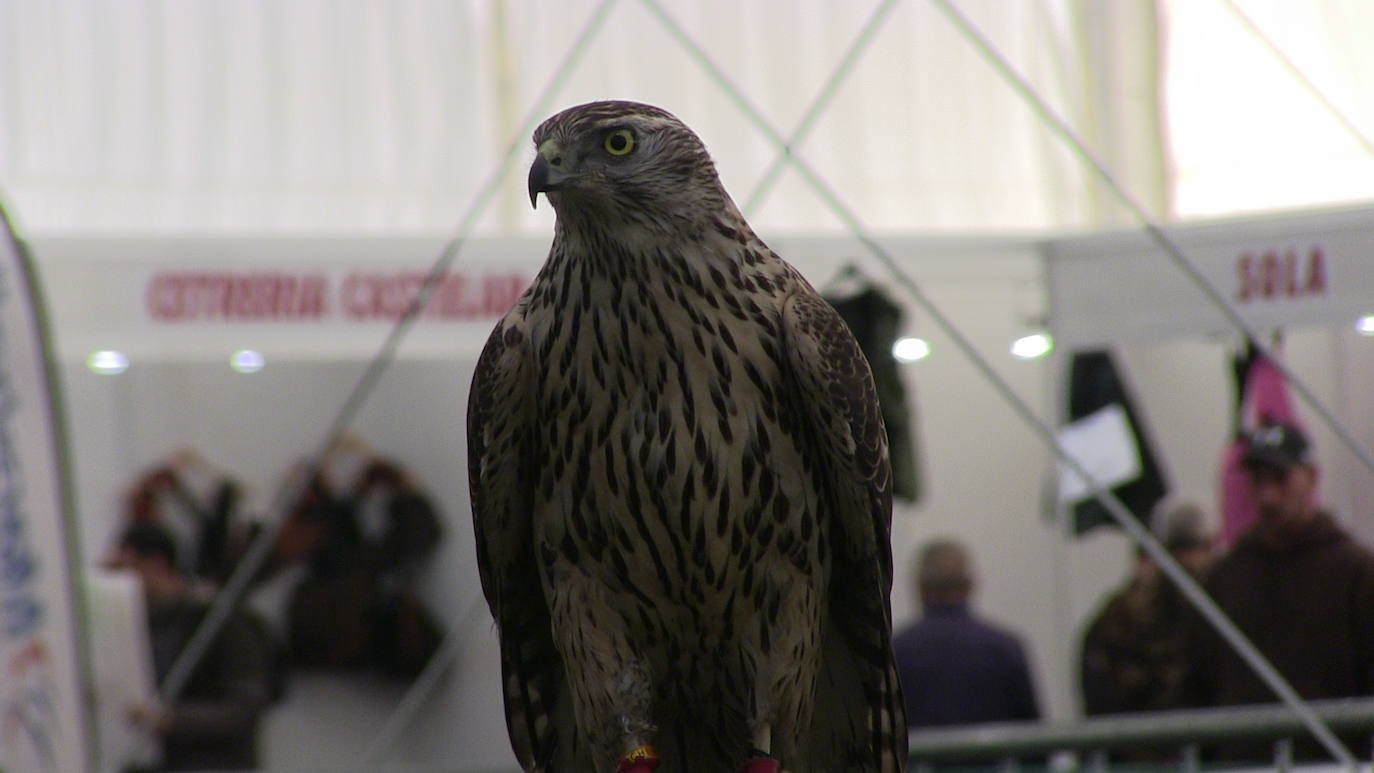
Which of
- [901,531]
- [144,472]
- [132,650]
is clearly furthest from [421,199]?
[901,531]

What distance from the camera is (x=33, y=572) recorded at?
15.3 feet

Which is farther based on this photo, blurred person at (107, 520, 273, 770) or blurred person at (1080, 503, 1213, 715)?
blurred person at (107, 520, 273, 770)

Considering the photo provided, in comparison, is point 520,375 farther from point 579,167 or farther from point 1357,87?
point 1357,87

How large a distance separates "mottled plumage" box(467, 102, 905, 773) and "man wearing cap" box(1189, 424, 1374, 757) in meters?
3.43

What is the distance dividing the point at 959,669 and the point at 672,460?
4.31 m

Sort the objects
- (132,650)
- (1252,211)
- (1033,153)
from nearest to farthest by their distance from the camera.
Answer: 1. (132,650)
2. (1252,211)
3. (1033,153)

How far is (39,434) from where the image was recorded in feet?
15.4

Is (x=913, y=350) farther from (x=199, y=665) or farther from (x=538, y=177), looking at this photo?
(x=538, y=177)

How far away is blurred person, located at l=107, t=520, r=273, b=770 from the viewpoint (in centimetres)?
714

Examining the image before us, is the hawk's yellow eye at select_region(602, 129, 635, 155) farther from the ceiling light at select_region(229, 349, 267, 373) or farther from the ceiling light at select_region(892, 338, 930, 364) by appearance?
the ceiling light at select_region(892, 338, 930, 364)

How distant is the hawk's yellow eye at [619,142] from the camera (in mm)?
2672

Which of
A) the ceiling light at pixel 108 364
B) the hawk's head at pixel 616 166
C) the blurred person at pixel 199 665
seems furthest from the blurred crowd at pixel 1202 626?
the ceiling light at pixel 108 364

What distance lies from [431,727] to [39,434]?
370cm

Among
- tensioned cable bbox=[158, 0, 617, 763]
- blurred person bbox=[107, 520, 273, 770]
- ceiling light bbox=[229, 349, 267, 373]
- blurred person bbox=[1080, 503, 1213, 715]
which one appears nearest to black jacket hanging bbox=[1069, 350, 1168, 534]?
blurred person bbox=[1080, 503, 1213, 715]
